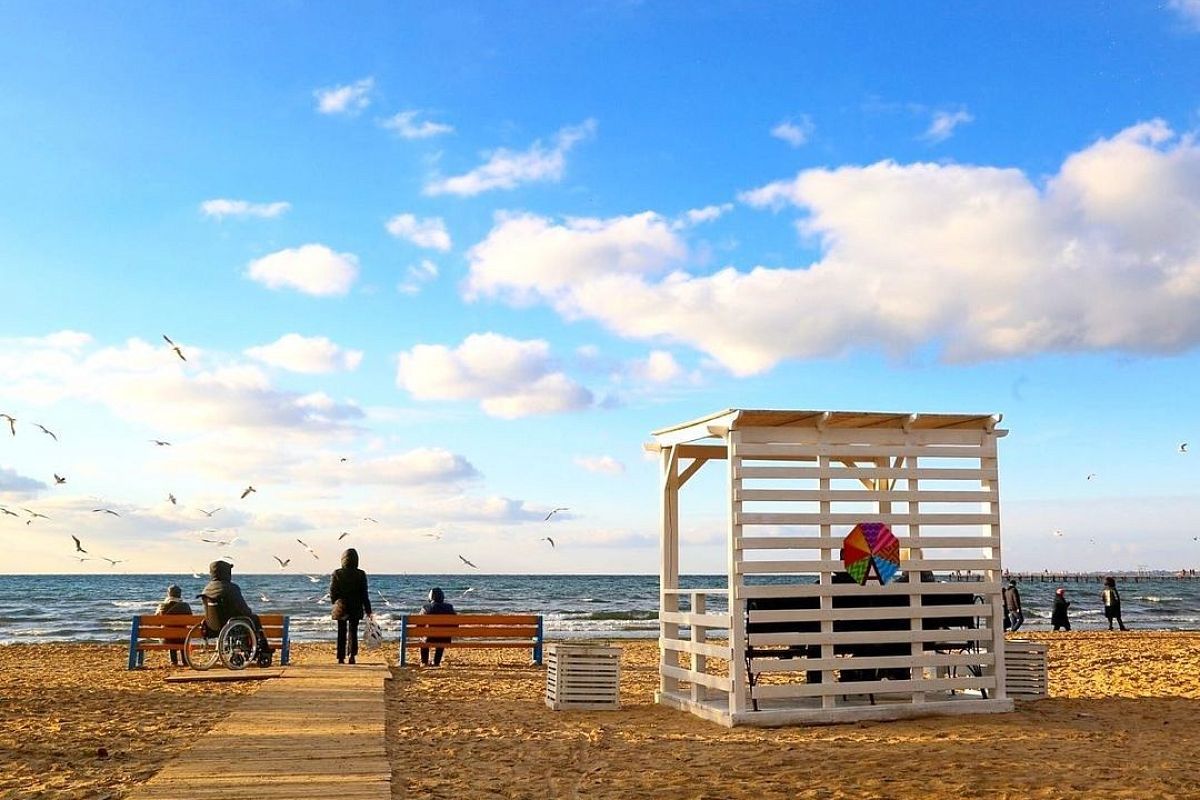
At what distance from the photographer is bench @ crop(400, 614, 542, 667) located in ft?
52.1

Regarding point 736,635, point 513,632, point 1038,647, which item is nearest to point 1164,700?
point 1038,647

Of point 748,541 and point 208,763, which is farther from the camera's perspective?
point 748,541

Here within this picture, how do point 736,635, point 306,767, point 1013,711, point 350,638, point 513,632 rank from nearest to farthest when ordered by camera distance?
point 306,767 → point 736,635 → point 1013,711 → point 350,638 → point 513,632

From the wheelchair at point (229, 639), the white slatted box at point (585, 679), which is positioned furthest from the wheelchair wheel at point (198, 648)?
the white slatted box at point (585, 679)

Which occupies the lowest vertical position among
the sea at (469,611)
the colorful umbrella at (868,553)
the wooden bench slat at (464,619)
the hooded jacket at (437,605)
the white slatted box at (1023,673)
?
the sea at (469,611)

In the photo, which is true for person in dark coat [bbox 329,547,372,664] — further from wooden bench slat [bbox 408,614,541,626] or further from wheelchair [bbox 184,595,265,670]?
wheelchair [bbox 184,595,265,670]

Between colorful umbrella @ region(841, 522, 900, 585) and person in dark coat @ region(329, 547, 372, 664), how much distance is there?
7.23 m

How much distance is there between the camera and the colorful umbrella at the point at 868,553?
1034 cm

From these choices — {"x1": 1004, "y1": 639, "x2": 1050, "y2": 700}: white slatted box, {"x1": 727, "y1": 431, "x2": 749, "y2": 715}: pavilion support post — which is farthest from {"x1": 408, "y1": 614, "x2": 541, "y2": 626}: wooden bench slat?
{"x1": 1004, "y1": 639, "x2": 1050, "y2": 700}: white slatted box

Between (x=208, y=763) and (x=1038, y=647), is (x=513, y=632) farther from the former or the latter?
(x=208, y=763)

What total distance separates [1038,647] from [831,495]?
131 inches

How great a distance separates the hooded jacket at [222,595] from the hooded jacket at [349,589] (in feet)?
4.11

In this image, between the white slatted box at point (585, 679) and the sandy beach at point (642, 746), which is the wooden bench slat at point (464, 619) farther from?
the white slatted box at point (585, 679)

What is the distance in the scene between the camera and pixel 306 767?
759 cm
